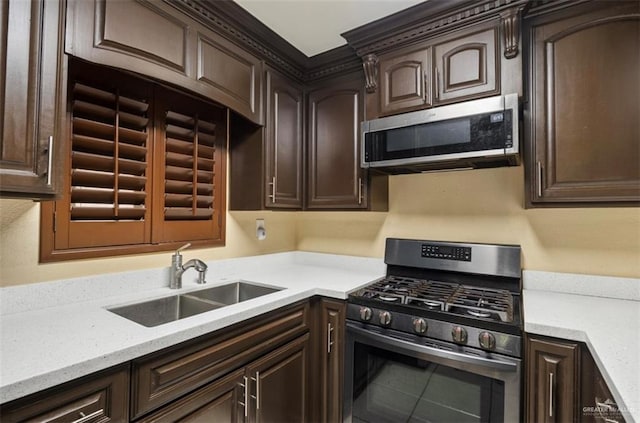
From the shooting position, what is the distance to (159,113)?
1.71 meters

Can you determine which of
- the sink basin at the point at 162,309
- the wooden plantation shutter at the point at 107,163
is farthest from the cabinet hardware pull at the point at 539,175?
the wooden plantation shutter at the point at 107,163

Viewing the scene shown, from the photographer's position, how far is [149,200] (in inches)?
65.5

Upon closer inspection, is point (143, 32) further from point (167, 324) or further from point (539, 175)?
point (539, 175)

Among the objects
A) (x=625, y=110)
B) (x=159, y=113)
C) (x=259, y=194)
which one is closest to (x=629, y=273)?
(x=625, y=110)

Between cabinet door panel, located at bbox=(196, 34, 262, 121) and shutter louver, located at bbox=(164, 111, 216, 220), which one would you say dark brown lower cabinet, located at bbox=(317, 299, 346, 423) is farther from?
cabinet door panel, located at bbox=(196, 34, 262, 121)

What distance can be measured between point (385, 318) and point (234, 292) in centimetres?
94

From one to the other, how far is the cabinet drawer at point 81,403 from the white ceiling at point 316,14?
1762 millimetres

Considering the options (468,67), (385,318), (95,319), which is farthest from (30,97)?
(468,67)

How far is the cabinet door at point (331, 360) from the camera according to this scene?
5.47 ft

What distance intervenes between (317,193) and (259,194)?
44 cm

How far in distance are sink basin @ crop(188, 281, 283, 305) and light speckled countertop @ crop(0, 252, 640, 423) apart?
0.04 m

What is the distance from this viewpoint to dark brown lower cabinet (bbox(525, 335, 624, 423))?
3.70 ft

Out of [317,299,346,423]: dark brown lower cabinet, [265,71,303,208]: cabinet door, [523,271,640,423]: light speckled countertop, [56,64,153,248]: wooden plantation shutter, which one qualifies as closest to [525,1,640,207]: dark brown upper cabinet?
[523,271,640,423]: light speckled countertop

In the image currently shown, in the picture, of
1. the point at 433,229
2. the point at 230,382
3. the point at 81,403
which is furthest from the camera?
the point at 433,229
